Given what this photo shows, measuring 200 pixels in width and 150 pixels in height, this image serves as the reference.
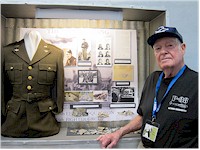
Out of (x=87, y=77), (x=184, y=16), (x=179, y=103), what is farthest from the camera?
(x=87, y=77)

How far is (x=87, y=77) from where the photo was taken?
172cm

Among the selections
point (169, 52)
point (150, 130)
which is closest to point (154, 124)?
point (150, 130)

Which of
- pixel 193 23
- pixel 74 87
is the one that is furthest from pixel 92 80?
pixel 193 23

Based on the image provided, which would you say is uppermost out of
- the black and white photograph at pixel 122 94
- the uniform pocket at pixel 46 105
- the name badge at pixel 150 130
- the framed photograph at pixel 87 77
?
the framed photograph at pixel 87 77

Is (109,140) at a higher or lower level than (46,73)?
lower

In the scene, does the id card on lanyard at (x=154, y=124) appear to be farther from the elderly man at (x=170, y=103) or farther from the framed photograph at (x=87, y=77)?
the framed photograph at (x=87, y=77)

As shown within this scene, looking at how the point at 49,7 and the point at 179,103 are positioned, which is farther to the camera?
the point at 49,7

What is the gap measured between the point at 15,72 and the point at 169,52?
3.12 feet

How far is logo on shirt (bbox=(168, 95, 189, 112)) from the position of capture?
43.8 inches

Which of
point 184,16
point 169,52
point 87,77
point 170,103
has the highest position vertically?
point 184,16

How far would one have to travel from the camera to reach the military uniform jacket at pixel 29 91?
1.46 meters

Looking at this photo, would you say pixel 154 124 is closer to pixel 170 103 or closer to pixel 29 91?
pixel 170 103

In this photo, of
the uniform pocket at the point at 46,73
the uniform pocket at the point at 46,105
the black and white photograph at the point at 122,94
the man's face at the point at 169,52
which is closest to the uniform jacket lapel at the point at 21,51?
the uniform pocket at the point at 46,73

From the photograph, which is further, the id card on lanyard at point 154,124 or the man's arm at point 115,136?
the man's arm at point 115,136
